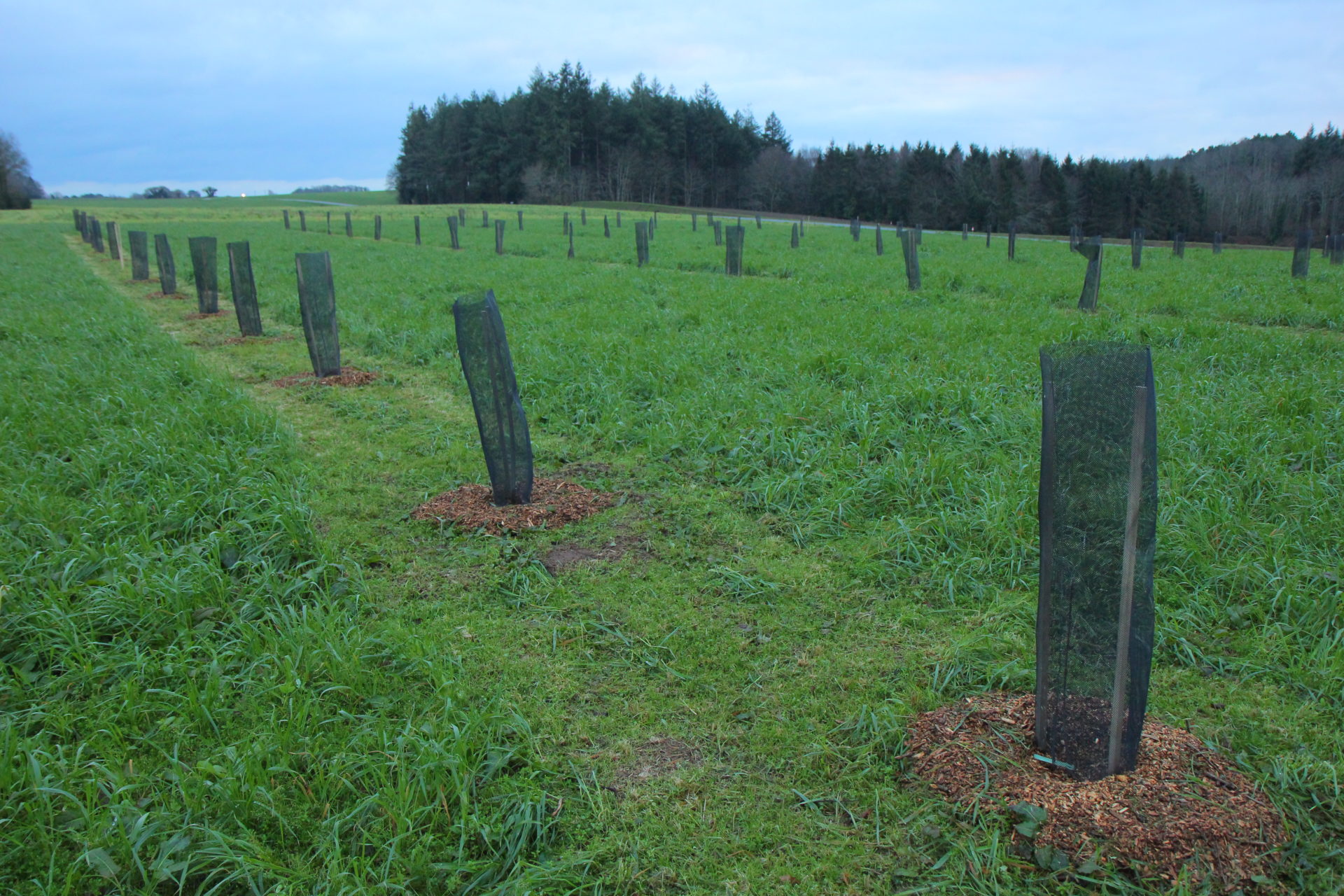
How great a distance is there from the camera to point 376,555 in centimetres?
404

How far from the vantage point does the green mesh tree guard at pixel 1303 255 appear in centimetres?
1396

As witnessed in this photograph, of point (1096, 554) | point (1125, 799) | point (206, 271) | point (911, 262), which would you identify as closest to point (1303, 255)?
point (911, 262)

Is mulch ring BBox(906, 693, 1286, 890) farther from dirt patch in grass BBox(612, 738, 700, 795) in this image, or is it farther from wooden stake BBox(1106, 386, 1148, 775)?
dirt patch in grass BBox(612, 738, 700, 795)

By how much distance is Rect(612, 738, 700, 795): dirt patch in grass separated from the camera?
2.51m

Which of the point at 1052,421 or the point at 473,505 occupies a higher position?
the point at 1052,421

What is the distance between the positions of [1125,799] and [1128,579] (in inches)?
24.6

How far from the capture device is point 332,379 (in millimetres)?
7820

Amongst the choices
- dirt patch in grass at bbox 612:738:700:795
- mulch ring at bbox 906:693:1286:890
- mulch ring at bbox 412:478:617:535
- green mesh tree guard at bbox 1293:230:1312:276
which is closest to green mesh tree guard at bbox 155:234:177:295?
mulch ring at bbox 412:478:617:535

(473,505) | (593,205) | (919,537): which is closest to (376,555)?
(473,505)

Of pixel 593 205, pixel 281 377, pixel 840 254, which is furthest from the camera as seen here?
pixel 593 205

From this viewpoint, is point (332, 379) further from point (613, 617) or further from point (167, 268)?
point (167, 268)

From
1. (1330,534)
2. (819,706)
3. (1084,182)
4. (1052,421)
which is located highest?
(1084,182)

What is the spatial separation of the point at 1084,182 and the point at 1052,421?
55162 millimetres

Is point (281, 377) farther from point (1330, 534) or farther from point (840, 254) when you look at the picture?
point (840, 254)
